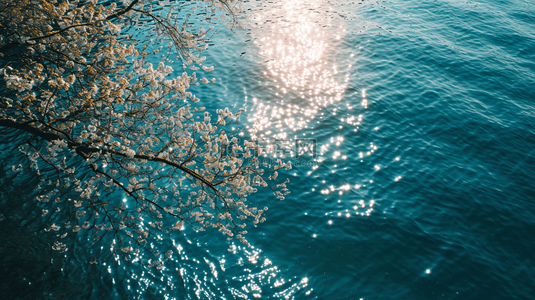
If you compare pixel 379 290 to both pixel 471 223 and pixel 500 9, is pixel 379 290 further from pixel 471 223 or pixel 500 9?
pixel 500 9

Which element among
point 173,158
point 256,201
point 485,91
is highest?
point 173,158

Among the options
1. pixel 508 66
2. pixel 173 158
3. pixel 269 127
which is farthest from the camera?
pixel 508 66

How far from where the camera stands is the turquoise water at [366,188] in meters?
13.4

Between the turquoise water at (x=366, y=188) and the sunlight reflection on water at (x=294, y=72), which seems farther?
the sunlight reflection on water at (x=294, y=72)

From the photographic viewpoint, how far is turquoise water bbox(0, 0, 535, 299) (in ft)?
43.8

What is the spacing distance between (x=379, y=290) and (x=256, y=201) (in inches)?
294

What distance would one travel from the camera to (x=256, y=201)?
1739 cm

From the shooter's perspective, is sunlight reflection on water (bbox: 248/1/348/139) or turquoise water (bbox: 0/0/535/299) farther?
sunlight reflection on water (bbox: 248/1/348/139)

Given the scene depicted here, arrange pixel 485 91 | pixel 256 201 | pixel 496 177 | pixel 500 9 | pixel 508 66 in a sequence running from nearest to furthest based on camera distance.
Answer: pixel 256 201, pixel 496 177, pixel 485 91, pixel 508 66, pixel 500 9

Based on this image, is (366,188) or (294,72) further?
(294,72)

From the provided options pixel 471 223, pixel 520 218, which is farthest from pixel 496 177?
pixel 471 223

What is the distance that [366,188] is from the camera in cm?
1811

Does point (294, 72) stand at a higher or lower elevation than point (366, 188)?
higher

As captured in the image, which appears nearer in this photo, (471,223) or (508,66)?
(471,223)
